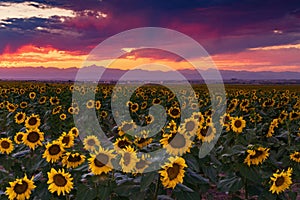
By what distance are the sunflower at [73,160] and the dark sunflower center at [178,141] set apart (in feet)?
3.81

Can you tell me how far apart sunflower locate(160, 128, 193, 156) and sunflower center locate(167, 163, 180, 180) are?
0.34 m

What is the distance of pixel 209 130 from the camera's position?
5.59 m

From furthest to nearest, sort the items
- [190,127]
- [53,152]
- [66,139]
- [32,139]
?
[32,139] → [66,139] → [190,127] → [53,152]

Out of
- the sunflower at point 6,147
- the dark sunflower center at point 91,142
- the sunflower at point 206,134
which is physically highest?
the sunflower at point 206,134

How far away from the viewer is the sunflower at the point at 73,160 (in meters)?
4.95

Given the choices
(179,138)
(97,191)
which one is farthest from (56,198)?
(179,138)

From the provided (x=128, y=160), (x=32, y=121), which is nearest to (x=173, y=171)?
(x=128, y=160)

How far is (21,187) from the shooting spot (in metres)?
4.64

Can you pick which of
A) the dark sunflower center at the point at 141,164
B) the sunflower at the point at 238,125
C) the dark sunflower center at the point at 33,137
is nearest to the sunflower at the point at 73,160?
the dark sunflower center at the point at 141,164

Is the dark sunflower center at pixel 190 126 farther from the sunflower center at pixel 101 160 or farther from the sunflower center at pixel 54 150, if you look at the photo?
the sunflower center at pixel 54 150

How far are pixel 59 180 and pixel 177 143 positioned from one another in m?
1.44

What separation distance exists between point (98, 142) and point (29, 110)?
961 centimetres

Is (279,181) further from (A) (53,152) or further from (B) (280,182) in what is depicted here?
(A) (53,152)

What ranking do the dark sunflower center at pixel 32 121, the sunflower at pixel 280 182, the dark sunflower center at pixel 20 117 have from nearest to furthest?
the sunflower at pixel 280 182 < the dark sunflower center at pixel 32 121 < the dark sunflower center at pixel 20 117
